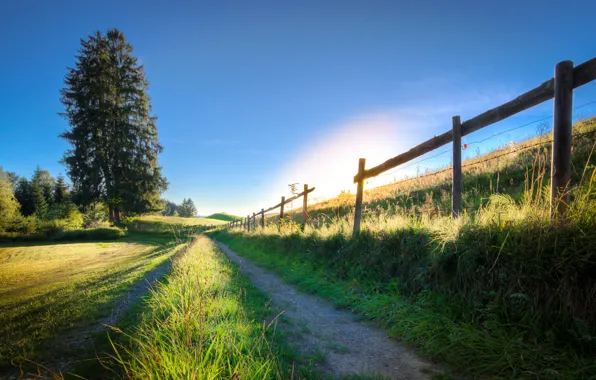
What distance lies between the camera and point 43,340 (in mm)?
3361

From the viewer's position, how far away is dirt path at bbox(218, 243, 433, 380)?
249 cm

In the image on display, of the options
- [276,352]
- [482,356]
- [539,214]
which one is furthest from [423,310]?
[276,352]

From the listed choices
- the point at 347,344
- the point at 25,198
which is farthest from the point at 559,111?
the point at 25,198

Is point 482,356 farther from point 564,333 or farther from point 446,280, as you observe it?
point 446,280

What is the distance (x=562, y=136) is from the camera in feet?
9.59

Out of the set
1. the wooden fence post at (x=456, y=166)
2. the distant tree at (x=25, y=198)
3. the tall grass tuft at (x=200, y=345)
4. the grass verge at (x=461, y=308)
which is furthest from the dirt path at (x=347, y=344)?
the distant tree at (x=25, y=198)

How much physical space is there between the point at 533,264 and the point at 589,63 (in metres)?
2.42

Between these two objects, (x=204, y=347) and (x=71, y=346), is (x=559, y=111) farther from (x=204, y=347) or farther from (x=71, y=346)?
(x=71, y=346)

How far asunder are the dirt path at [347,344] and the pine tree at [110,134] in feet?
126

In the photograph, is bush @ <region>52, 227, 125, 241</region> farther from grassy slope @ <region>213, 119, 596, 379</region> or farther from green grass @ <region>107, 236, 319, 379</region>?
grassy slope @ <region>213, 119, 596, 379</region>

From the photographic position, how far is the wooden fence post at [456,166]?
14.5 feet

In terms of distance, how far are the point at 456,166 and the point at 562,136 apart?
1621 millimetres

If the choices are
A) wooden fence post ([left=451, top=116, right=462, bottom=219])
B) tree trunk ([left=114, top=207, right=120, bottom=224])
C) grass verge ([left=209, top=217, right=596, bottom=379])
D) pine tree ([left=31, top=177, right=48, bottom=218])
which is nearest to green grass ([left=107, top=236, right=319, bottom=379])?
grass verge ([left=209, top=217, right=596, bottom=379])

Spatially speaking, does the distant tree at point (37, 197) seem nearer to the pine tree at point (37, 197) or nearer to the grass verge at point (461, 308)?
the pine tree at point (37, 197)
